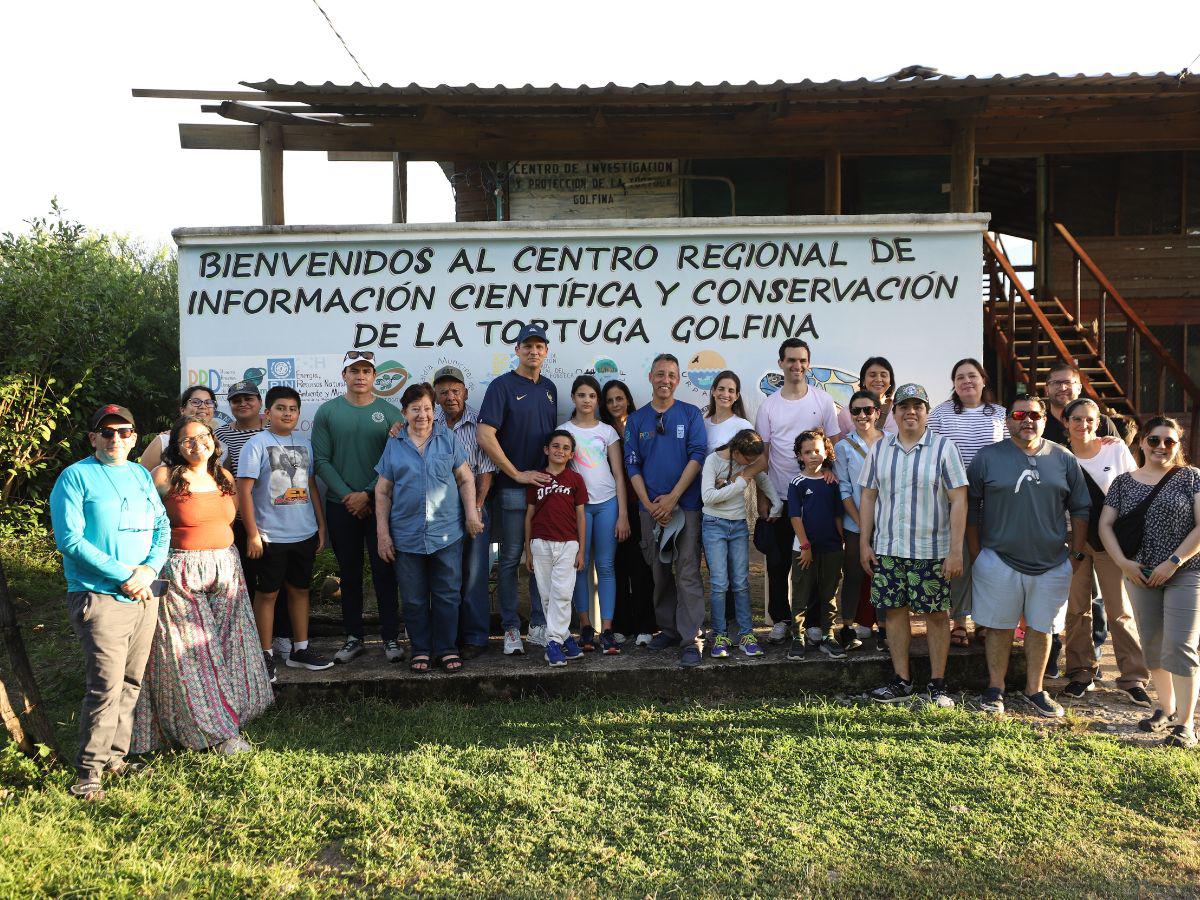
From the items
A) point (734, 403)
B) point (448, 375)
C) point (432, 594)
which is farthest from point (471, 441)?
point (734, 403)

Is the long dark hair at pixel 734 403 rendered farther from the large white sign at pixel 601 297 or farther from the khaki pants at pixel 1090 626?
the khaki pants at pixel 1090 626

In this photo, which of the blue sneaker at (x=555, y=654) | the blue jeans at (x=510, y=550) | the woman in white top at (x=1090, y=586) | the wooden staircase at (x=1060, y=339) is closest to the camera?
the woman in white top at (x=1090, y=586)

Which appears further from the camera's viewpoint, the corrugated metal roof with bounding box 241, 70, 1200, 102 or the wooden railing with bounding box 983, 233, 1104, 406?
the wooden railing with bounding box 983, 233, 1104, 406

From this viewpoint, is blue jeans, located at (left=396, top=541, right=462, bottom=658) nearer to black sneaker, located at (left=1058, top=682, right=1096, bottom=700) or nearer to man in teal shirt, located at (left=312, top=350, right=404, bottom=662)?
man in teal shirt, located at (left=312, top=350, right=404, bottom=662)

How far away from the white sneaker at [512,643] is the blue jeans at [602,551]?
0.44 metres

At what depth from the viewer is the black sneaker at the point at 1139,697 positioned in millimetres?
4898

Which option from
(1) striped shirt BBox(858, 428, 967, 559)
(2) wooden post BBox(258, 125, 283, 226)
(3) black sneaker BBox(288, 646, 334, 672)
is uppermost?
(2) wooden post BBox(258, 125, 283, 226)

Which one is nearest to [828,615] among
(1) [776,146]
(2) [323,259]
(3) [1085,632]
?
(3) [1085,632]

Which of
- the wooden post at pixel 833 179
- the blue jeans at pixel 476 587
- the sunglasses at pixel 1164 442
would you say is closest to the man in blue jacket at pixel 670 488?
the blue jeans at pixel 476 587

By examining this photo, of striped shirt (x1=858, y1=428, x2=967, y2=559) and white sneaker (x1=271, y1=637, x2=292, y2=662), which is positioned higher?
striped shirt (x1=858, y1=428, x2=967, y2=559)

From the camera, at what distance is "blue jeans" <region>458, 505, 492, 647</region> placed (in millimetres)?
5449

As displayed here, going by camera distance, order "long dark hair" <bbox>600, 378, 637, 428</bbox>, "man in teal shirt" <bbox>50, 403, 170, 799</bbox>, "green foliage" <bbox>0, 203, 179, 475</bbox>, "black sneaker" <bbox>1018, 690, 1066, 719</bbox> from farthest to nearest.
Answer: "green foliage" <bbox>0, 203, 179, 475</bbox>
"long dark hair" <bbox>600, 378, 637, 428</bbox>
"black sneaker" <bbox>1018, 690, 1066, 719</bbox>
"man in teal shirt" <bbox>50, 403, 170, 799</bbox>

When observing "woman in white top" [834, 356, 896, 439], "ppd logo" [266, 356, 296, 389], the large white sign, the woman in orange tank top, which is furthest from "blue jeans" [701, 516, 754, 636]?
"ppd logo" [266, 356, 296, 389]

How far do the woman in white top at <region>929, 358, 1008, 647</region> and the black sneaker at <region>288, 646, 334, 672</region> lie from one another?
3.90 meters
